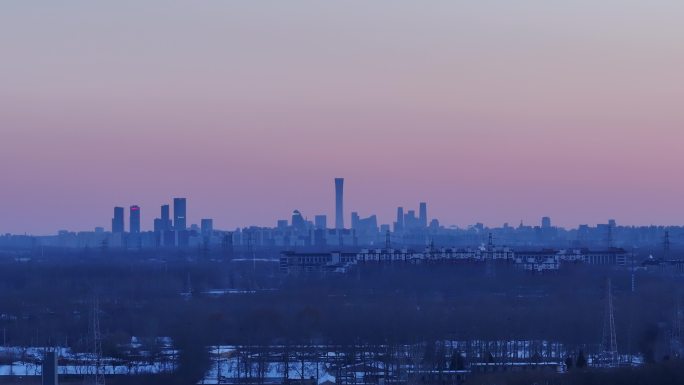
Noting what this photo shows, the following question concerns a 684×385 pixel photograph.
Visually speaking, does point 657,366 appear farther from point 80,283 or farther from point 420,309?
point 80,283

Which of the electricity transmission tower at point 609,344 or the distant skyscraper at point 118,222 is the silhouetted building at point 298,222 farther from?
the electricity transmission tower at point 609,344

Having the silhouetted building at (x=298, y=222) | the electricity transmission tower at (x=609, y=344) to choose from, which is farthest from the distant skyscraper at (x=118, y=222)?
the electricity transmission tower at (x=609, y=344)

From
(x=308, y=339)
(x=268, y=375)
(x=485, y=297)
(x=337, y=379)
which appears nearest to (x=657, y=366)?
(x=337, y=379)

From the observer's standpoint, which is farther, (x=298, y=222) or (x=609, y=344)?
(x=298, y=222)

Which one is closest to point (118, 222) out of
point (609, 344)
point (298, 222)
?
point (298, 222)

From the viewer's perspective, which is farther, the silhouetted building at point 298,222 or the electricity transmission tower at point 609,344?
the silhouetted building at point 298,222

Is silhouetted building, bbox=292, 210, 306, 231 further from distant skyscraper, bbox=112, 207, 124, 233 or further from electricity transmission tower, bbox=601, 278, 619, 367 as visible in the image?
electricity transmission tower, bbox=601, 278, 619, 367

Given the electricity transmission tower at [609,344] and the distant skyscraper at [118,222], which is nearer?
the electricity transmission tower at [609,344]

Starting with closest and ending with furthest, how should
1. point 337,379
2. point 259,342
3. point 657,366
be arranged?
1. point 657,366
2. point 337,379
3. point 259,342

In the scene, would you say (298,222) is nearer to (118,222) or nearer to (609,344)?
(118,222)

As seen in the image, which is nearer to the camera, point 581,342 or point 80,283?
point 581,342

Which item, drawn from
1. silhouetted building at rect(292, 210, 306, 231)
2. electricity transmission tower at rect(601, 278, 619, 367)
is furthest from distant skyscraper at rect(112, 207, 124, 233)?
electricity transmission tower at rect(601, 278, 619, 367)
